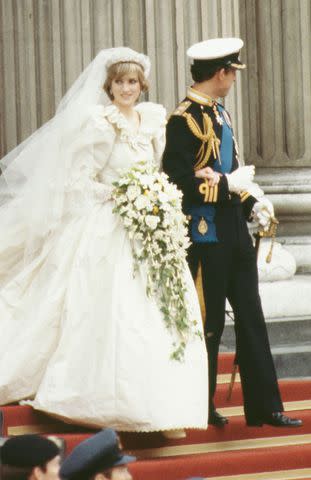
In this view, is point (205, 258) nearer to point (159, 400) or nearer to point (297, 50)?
point (159, 400)

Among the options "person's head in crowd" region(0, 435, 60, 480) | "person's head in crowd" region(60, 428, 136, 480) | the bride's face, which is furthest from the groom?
"person's head in crowd" region(0, 435, 60, 480)

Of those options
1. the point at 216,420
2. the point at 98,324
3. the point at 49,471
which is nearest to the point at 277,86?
the point at 216,420

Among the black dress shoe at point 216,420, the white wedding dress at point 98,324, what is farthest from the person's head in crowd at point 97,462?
the black dress shoe at point 216,420

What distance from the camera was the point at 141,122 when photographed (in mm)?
8969

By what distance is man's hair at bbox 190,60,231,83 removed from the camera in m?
8.85

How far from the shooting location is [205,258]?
8.81m

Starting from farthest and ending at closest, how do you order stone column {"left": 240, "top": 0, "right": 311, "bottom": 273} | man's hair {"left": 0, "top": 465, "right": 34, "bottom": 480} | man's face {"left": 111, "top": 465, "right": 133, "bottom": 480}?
1. stone column {"left": 240, "top": 0, "right": 311, "bottom": 273}
2. man's face {"left": 111, "top": 465, "right": 133, "bottom": 480}
3. man's hair {"left": 0, "top": 465, "right": 34, "bottom": 480}

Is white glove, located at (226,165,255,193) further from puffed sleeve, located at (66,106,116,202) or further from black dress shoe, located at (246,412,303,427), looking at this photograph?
black dress shoe, located at (246,412,303,427)

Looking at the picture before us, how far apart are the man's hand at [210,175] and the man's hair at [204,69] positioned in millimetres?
470

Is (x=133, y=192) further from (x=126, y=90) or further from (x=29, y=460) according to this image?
(x=29, y=460)

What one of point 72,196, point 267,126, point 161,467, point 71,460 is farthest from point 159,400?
point 267,126

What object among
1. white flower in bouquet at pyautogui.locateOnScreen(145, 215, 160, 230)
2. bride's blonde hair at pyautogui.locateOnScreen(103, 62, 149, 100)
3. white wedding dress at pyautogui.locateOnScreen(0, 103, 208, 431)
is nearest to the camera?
white wedding dress at pyautogui.locateOnScreen(0, 103, 208, 431)

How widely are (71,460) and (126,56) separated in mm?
3706

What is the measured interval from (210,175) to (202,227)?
26 cm
